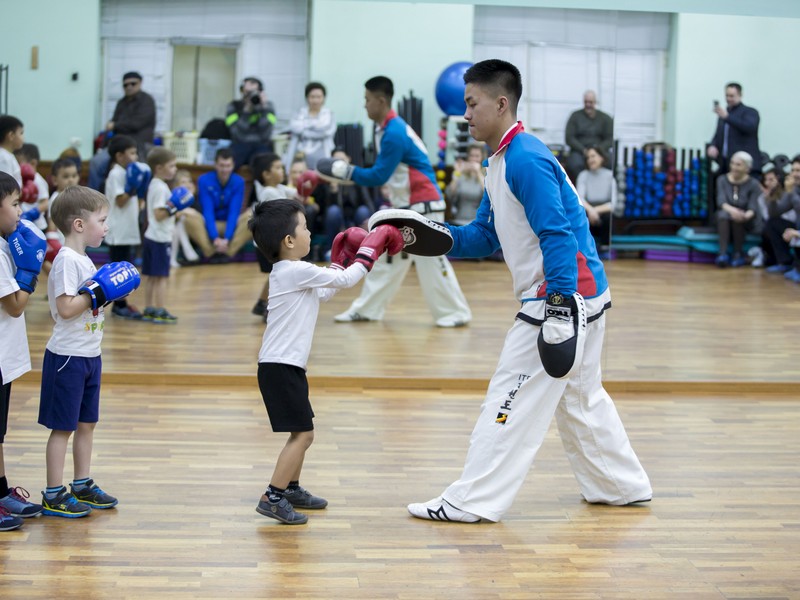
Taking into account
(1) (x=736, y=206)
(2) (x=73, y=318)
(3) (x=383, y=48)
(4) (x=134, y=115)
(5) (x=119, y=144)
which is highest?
(3) (x=383, y=48)

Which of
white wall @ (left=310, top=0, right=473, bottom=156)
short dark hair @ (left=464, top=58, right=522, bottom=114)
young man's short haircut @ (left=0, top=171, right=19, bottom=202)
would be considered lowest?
young man's short haircut @ (left=0, top=171, right=19, bottom=202)

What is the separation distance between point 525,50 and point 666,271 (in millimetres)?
1742

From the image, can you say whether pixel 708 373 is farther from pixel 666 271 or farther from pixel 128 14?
pixel 128 14

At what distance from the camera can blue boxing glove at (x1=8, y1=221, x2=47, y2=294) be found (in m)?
3.62

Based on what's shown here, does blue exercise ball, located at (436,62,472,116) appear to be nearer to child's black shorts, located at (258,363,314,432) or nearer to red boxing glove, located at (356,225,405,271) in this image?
red boxing glove, located at (356,225,405,271)

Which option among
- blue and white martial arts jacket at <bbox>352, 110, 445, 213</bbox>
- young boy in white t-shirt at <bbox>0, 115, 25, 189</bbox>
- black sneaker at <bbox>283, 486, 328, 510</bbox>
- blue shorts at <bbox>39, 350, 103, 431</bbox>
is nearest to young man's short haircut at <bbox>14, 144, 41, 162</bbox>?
young boy in white t-shirt at <bbox>0, 115, 25, 189</bbox>

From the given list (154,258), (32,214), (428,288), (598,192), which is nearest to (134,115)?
(154,258)

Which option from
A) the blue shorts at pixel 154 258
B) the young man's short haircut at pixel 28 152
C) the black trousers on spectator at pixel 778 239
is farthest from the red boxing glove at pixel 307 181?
the black trousers on spectator at pixel 778 239

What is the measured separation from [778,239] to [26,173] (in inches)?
171

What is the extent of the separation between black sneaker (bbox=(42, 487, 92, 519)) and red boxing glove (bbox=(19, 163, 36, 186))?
3.16 meters

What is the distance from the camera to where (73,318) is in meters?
3.67

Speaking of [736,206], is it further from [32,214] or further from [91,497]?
[91,497]

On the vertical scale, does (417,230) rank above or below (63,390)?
above

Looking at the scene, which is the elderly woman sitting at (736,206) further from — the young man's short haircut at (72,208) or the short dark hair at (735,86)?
the young man's short haircut at (72,208)
